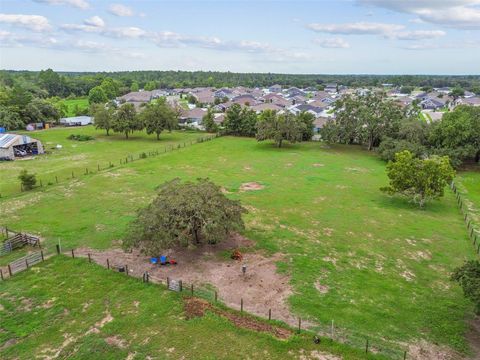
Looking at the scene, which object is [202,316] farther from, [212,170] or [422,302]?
[212,170]

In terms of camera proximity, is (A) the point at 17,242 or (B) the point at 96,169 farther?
(B) the point at 96,169

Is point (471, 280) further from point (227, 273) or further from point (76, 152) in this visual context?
point (76, 152)

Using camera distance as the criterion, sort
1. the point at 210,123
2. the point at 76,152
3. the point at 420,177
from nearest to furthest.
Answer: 1. the point at 420,177
2. the point at 76,152
3. the point at 210,123

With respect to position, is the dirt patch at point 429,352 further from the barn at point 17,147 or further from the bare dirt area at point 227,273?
the barn at point 17,147

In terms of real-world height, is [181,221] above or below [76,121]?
below

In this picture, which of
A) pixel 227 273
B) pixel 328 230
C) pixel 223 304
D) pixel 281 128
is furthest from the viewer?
pixel 281 128

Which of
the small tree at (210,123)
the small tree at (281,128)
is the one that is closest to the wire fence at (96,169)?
the small tree at (210,123)

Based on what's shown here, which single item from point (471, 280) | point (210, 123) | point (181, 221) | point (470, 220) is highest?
point (210, 123)

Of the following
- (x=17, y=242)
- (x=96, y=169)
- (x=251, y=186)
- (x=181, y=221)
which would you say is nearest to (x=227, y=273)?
(x=181, y=221)

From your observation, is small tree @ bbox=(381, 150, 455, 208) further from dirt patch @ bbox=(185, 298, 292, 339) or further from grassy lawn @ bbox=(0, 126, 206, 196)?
grassy lawn @ bbox=(0, 126, 206, 196)
